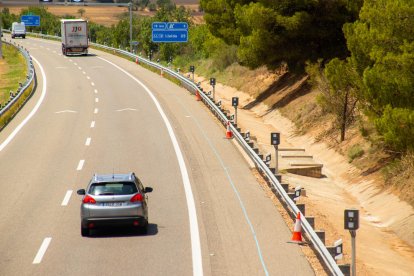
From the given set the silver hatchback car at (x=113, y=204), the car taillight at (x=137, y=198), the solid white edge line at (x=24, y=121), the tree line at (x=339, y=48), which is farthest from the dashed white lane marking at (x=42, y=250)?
the solid white edge line at (x=24, y=121)

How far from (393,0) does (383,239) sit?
7.32m

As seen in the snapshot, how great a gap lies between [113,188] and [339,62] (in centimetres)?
1737

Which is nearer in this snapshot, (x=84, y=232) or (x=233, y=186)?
(x=84, y=232)

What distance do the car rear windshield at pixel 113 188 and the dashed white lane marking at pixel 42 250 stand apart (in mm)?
1561

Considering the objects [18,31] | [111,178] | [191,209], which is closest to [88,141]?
[191,209]

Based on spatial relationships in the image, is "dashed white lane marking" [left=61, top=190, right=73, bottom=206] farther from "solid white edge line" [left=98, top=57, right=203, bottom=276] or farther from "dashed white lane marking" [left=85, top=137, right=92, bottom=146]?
"dashed white lane marking" [left=85, top=137, right=92, bottom=146]


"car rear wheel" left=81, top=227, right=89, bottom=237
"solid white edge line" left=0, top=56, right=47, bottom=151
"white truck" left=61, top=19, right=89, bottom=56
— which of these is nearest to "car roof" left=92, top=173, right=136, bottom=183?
"car rear wheel" left=81, top=227, right=89, bottom=237

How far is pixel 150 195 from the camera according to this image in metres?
24.9

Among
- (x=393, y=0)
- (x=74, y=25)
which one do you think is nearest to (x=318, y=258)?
(x=393, y=0)

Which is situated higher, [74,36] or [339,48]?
[339,48]

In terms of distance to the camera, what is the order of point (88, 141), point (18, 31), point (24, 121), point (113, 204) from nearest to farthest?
point (113, 204), point (88, 141), point (24, 121), point (18, 31)

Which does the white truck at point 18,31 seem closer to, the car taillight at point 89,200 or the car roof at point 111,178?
the car roof at point 111,178

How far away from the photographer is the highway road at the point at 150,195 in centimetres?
1772

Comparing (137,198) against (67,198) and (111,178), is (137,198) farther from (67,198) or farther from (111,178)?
(67,198)
